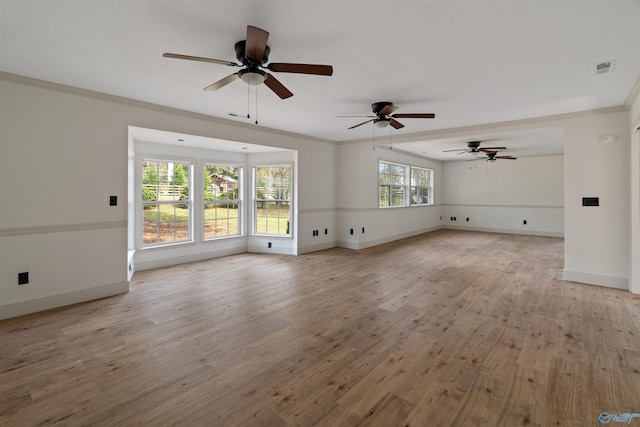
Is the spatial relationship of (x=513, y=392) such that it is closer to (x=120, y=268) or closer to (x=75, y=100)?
(x=120, y=268)

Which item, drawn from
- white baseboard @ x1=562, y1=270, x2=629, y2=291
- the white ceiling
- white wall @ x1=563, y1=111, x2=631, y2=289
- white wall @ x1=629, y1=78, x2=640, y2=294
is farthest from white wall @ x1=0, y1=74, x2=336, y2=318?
white baseboard @ x1=562, y1=270, x2=629, y2=291

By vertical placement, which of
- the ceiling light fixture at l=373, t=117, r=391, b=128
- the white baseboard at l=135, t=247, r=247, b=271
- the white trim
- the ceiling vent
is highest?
the ceiling vent

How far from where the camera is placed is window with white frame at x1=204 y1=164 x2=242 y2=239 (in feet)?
20.1

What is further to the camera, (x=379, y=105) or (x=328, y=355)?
(x=379, y=105)

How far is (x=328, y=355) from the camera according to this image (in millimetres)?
2424

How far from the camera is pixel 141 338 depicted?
2717 mm

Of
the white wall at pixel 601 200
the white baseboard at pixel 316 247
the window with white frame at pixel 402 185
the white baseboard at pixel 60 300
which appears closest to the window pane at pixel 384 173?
the window with white frame at pixel 402 185

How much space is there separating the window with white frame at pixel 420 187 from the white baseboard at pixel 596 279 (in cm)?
514

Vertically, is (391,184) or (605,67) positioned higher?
(605,67)

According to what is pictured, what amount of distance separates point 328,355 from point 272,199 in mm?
4662

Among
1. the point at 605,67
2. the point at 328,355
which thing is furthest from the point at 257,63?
the point at 605,67

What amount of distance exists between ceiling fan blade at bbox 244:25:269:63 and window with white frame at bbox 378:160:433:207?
5932mm

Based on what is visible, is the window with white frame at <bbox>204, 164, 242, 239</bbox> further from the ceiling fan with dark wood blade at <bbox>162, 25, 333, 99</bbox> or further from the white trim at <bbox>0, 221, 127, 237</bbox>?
the ceiling fan with dark wood blade at <bbox>162, 25, 333, 99</bbox>

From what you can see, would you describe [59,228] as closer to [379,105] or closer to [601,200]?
[379,105]
